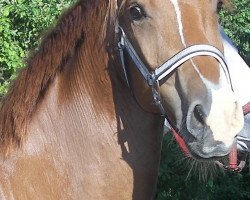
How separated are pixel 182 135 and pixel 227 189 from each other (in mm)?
3852

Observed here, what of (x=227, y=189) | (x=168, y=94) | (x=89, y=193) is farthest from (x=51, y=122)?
(x=227, y=189)

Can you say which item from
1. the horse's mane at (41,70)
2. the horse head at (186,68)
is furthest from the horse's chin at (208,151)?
the horse's mane at (41,70)

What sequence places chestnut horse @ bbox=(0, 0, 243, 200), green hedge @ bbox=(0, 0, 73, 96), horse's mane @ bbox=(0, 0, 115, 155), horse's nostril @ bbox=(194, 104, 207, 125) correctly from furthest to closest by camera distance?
green hedge @ bbox=(0, 0, 73, 96), horse's mane @ bbox=(0, 0, 115, 155), chestnut horse @ bbox=(0, 0, 243, 200), horse's nostril @ bbox=(194, 104, 207, 125)

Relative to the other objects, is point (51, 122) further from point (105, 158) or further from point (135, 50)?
point (135, 50)

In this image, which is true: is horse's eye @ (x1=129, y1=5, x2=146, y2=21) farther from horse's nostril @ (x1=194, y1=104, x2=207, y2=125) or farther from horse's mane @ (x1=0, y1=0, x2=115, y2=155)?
horse's nostril @ (x1=194, y1=104, x2=207, y2=125)

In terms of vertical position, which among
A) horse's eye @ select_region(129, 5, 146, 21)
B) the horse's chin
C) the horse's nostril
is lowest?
the horse's chin

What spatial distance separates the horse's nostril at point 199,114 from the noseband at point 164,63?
0.18m

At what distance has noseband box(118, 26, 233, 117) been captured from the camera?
228 cm

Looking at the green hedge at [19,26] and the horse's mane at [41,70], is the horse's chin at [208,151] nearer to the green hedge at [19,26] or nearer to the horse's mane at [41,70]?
the horse's mane at [41,70]

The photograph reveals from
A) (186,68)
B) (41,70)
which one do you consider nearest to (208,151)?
(186,68)

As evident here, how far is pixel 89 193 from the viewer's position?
8.29 ft

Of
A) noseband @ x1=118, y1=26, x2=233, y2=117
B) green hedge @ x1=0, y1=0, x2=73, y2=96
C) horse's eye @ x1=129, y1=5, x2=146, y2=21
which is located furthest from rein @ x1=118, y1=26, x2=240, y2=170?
green hedge @ x1=0, y1=0, x2=73, y2=96

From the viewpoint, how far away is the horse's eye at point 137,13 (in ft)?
7.83

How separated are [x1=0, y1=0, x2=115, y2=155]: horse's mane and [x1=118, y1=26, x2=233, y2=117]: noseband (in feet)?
0.62
